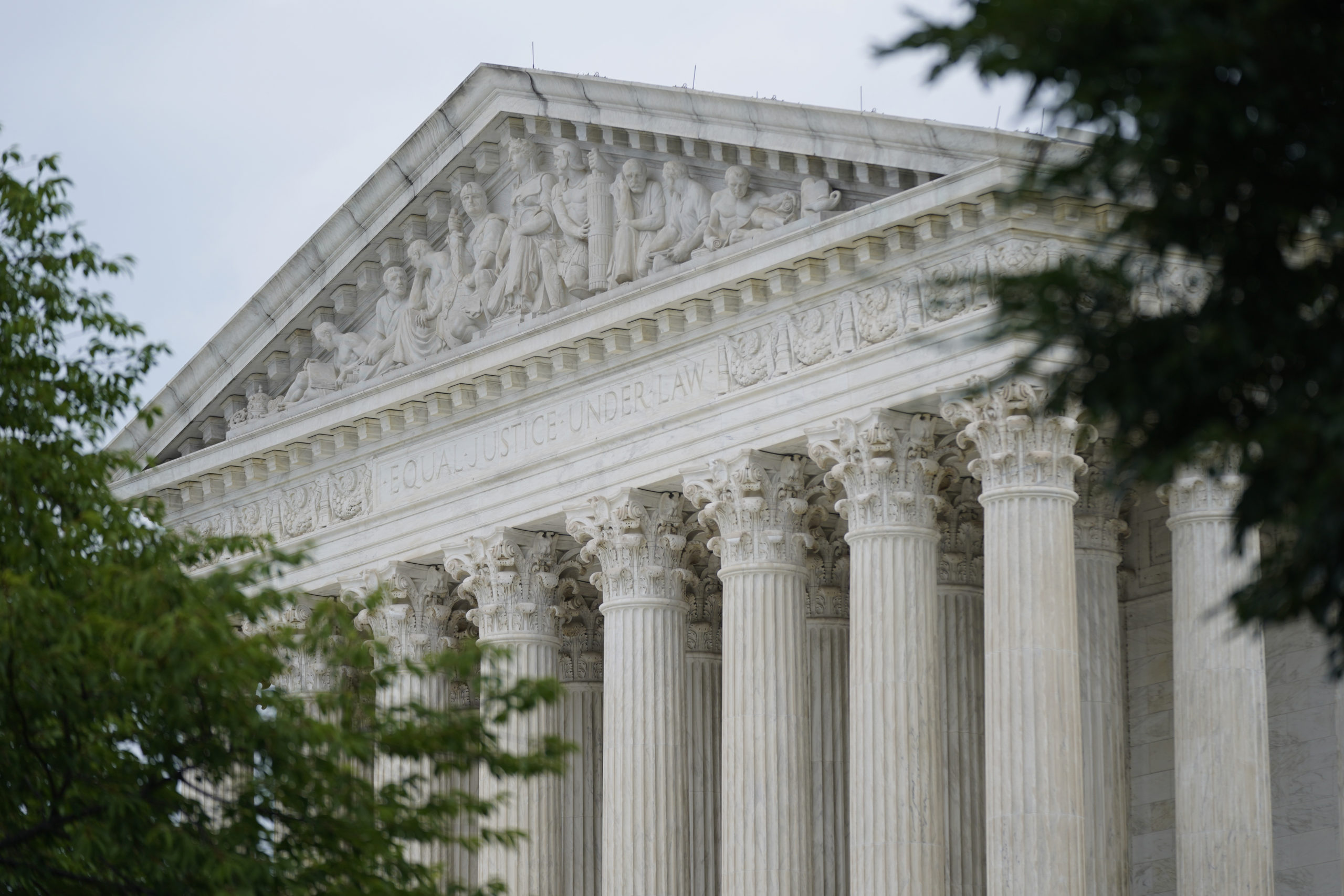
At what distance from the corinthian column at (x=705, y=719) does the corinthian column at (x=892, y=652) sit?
896 cm

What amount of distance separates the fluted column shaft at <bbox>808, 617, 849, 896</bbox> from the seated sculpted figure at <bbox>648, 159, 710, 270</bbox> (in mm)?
7634

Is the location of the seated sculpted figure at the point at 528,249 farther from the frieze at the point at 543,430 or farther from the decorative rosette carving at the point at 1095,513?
the decorative rosette carving at the point at 1095,513

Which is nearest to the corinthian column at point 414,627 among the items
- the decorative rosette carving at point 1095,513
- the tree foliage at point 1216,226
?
the decorative rosette carving at point 1095,513

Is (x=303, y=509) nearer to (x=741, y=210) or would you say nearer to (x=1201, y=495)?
(x=741, y=210)

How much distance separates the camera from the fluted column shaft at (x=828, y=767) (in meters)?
42.3

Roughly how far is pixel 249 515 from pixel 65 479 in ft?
71.3

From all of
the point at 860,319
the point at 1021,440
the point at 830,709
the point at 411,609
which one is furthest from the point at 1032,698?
the point at 411,609

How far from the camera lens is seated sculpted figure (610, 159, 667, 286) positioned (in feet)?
132

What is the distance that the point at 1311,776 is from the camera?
131 feet

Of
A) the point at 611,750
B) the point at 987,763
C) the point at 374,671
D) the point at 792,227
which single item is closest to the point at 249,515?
the point at 611,750

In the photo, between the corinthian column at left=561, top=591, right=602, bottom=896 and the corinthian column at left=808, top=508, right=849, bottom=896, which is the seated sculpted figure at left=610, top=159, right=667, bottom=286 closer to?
the corinthian column at left=808, top=508, right=849, bottom=896

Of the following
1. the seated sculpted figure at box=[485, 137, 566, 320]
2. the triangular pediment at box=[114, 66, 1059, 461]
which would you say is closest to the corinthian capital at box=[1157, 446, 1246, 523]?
the triangular pediment at box=[114, 66, 1059, 461]

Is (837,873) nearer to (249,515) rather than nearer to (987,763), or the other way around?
(987,763)

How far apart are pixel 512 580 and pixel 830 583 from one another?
5.75m
